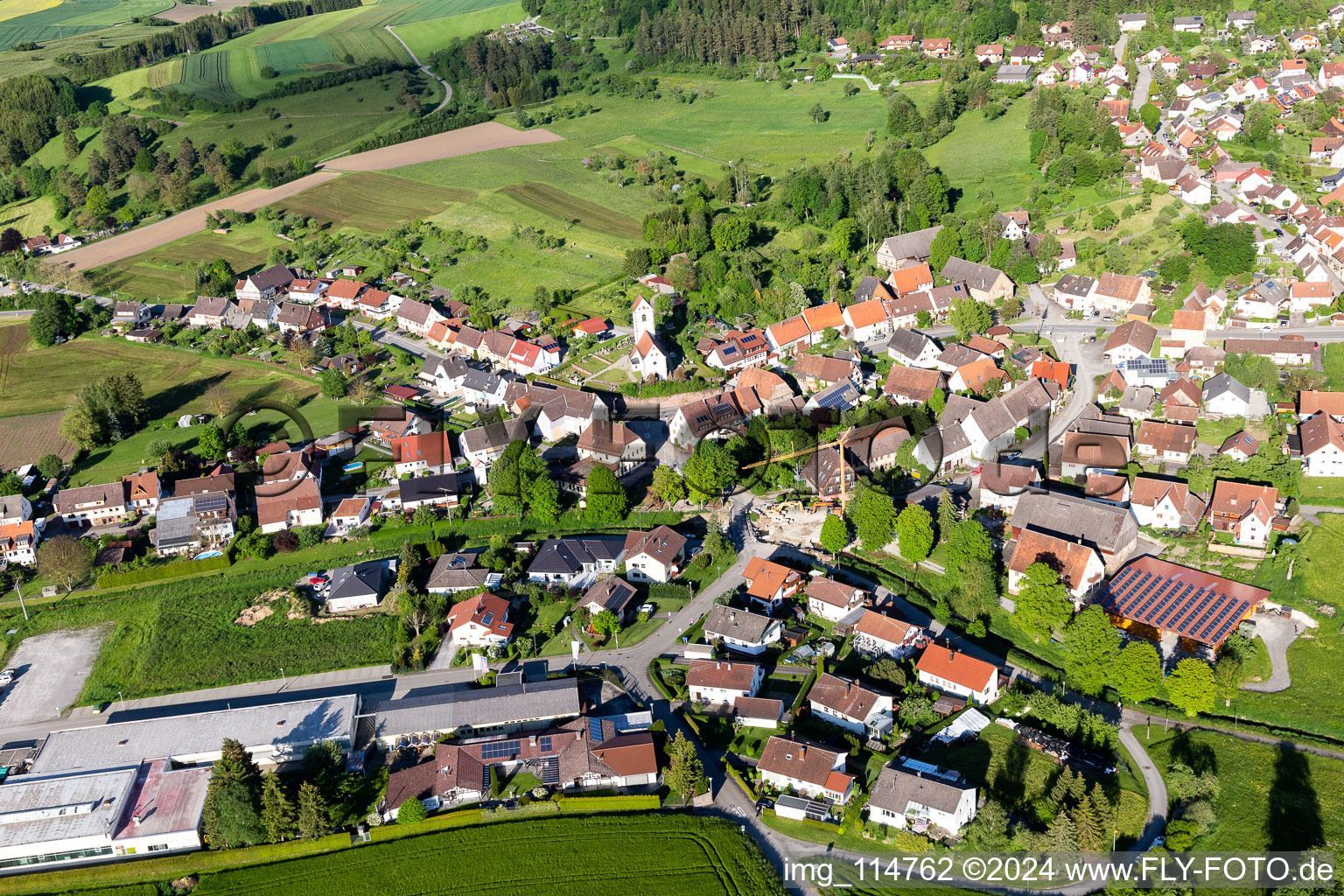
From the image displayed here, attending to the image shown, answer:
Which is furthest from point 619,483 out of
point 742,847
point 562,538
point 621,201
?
point 621,201

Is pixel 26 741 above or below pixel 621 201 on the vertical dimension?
below

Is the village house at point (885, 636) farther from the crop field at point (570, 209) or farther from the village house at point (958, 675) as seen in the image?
the crop field at point (570, 209)

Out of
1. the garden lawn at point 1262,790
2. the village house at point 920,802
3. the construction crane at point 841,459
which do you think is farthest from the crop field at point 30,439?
the garden lawn at point 1262,790

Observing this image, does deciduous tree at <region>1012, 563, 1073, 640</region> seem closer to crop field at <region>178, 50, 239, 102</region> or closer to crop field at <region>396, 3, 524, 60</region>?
crop field at <region>178, 50, 239, 102</region>

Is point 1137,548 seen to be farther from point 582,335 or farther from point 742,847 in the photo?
point 582,335

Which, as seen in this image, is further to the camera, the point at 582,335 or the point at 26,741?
the point at 582,335

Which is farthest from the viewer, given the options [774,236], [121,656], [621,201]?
[621,201]

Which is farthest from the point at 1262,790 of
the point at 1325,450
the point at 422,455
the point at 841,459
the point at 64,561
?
the point at 64,561

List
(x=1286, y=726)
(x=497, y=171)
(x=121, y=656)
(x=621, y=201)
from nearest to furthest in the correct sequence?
(x=1286, y=726), (x=121, y=656), (x=621, y=201), (x=497, y=171)
